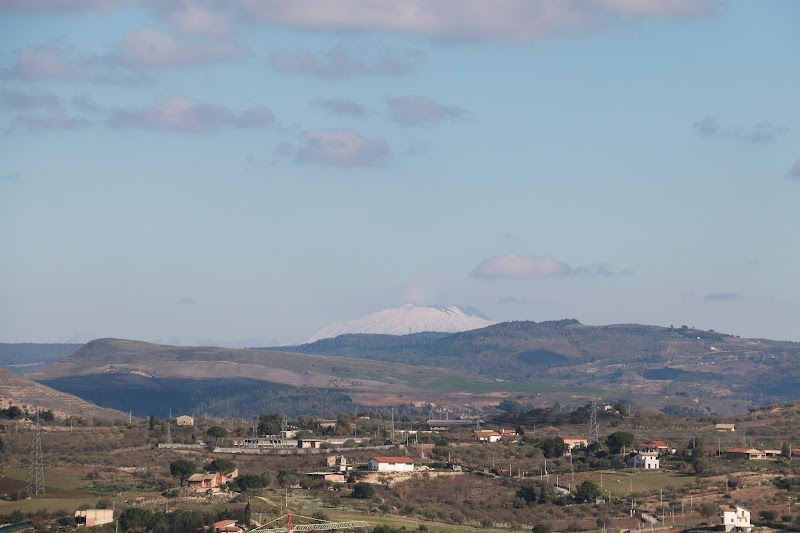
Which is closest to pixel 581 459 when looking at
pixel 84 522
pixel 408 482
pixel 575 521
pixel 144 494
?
pixel 408 482

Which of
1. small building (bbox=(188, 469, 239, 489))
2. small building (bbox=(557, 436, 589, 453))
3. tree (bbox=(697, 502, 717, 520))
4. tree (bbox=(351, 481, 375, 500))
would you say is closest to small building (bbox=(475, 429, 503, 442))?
small building (bbox=(557, 436, 589, 453))

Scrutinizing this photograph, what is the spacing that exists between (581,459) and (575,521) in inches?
1327

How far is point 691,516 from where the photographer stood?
331ft

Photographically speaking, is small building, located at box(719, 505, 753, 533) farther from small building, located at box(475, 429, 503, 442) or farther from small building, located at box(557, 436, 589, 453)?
small building, located at box(475, 429, 503, 442)

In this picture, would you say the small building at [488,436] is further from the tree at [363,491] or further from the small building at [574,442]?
the tree at [363,491]

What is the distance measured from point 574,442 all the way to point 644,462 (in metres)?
19.6

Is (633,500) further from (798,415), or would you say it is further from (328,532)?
(798,415)

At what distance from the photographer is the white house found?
411 ft

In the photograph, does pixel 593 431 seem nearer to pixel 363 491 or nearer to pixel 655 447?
pixel 655 447

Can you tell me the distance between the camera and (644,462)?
5059 inches

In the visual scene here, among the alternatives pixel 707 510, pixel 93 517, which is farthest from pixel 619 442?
pixel 93 517

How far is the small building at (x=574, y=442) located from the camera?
475 feet

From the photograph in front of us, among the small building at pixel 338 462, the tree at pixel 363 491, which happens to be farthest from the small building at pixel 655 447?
the tree at pixel 363 491

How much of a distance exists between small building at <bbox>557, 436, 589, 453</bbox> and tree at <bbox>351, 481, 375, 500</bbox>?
36.0m
